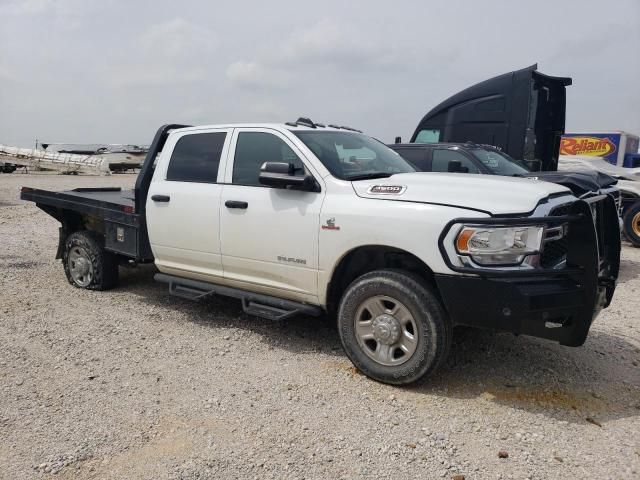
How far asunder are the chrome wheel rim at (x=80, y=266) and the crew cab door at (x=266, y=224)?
2372 millimetres

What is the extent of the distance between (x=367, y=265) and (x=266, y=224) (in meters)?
0.91

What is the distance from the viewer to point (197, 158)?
527 cm

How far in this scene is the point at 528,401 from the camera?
150 inches

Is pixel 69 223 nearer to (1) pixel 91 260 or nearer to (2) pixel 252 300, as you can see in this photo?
(1) pixel 91 260

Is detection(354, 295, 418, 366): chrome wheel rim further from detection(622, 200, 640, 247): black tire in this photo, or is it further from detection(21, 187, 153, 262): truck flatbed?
detection(622, 200, 640, 247): black tire

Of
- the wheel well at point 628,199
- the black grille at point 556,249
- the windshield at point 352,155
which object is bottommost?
the wheel well at point 628,199

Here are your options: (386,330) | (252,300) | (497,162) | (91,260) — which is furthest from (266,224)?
(497,162)

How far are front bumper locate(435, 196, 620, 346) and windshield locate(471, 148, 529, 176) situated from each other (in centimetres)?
406

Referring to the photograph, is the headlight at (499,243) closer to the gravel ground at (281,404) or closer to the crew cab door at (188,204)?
the gravel ground at (281,404)

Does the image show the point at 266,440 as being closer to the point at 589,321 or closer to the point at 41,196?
the point at 589,321

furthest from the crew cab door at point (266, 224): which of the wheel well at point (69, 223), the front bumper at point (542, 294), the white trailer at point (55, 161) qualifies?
the white trailer at point (55, 161)

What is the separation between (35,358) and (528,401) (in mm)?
3763

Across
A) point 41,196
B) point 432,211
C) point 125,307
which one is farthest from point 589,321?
point 41,196

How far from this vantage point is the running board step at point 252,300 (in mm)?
4500
